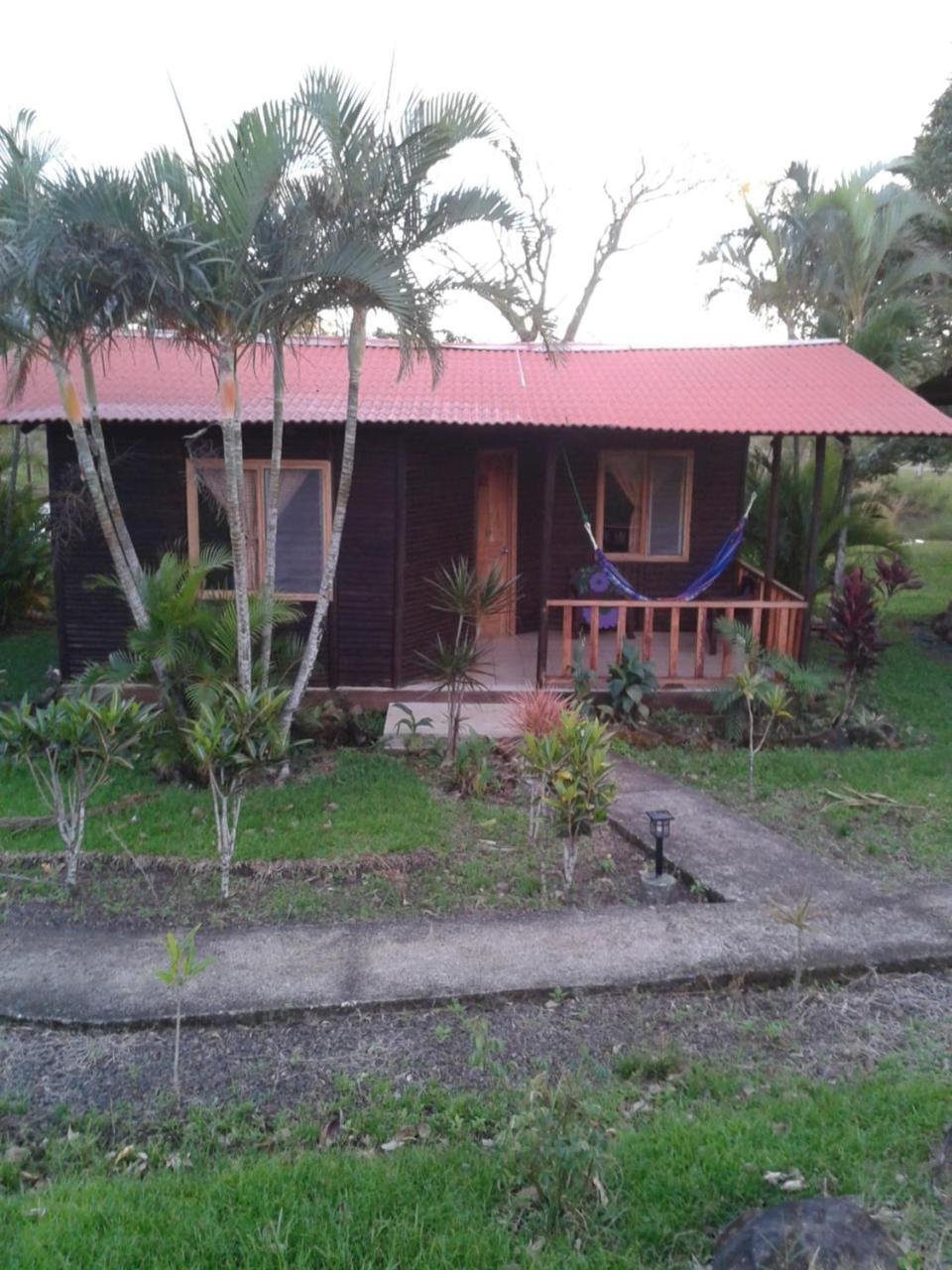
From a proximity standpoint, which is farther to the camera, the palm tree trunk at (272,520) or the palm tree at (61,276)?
the palm tree trunk at (272,520)

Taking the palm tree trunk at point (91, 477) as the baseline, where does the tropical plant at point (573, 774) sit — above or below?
below

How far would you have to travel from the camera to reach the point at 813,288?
15.5 metres

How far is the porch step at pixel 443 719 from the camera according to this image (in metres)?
8.34

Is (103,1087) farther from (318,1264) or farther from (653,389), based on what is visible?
(653,389)

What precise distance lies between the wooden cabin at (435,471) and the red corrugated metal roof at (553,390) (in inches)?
1.2

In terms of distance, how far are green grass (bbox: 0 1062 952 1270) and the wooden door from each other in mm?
7592

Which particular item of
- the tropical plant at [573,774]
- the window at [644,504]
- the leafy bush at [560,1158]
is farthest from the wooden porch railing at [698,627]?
the leafy bush at [560,1158]

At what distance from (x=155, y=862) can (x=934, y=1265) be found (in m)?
4.51

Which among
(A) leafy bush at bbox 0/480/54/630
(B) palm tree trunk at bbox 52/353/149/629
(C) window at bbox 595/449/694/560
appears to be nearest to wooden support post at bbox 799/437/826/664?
(C) window at bbox 595/449/694/560

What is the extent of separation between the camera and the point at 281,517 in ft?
30.4

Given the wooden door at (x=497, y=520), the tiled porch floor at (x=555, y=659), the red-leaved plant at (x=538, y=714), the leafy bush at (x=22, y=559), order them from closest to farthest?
the red-leaved plant at (x=538, y=714)
the tiled porch floor at (x=555, y=659)
the wooden door at (x=497, y=520)
the leafy bush at (x=22, y=559)

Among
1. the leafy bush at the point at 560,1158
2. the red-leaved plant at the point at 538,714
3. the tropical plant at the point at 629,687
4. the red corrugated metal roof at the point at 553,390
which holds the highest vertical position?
the red corrugated metal roof at the point at 553,390

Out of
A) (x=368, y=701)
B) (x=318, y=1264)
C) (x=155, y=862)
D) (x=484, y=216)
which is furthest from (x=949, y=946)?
(x=368, y=701)

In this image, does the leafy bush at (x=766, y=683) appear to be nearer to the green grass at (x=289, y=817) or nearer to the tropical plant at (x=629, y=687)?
the tropical plant at (x=629, y=687)
